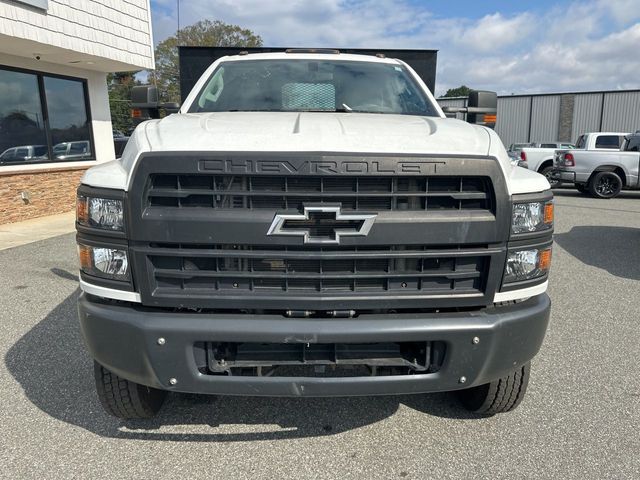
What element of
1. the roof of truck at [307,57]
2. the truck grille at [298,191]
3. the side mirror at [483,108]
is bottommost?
the truck grille at [298,191]

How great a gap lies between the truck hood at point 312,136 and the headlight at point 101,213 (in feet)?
0.99

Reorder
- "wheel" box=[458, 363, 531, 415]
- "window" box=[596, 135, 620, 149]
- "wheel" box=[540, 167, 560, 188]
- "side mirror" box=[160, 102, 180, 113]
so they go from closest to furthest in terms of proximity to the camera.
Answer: "wheel" box=[458, 363, 531, 415]
"side mirror" box=[160, 102, 180, 113]
"wheel" box=[540, 167, 560, 188]
"window" box=[596, 135, 620, 149]

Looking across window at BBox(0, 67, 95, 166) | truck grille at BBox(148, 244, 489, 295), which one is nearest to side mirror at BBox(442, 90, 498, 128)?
truck grille at BBox(148, 244, 489, 295)

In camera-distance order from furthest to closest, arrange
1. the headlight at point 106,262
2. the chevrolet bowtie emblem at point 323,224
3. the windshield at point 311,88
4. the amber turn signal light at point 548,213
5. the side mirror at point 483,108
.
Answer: the side mirror at point 483,108 → the windshield at point 311,88 → the amber turn signal light at point 548,213 → the headlight at point 106,262 → the chevrolet bowtie emblem at point 323,224

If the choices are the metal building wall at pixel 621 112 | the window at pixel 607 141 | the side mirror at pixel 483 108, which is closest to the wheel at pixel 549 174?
the window at pixel 607 141

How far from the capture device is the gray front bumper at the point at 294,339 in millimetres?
2051

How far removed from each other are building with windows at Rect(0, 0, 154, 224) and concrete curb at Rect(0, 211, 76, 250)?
291 mm

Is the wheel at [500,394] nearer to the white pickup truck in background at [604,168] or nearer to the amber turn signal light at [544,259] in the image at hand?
the amber turn signal light at [544,259]

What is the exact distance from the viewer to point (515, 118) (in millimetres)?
35844

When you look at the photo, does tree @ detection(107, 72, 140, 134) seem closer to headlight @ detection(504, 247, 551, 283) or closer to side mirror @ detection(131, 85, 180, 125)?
side mirror @ detection(131, 85, 180, 125)

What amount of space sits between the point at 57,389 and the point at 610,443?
3.27 m

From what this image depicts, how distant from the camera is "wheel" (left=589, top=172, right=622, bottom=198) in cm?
1402

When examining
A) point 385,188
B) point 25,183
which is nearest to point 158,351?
point 385,188

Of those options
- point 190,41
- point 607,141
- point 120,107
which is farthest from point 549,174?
point 120,107
